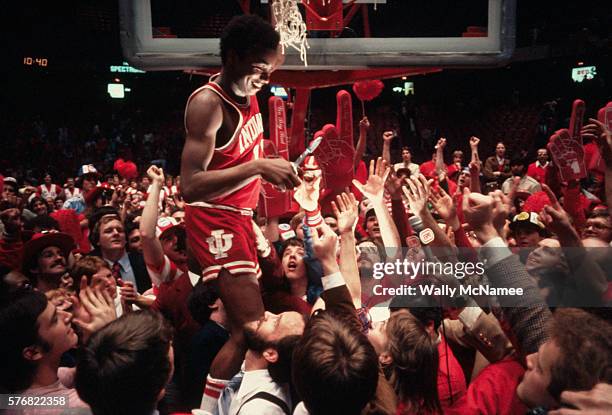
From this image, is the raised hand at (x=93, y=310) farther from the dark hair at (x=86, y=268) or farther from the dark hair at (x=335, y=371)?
the dark hair at (x=335, y=371)

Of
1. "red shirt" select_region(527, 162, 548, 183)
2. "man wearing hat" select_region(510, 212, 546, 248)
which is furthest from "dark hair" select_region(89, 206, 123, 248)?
"red shirt" select_region(527, 162, 548, 183)

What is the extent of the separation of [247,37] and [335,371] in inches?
60.6

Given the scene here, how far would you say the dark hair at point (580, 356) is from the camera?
158cm

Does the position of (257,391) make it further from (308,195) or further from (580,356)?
(308,195)

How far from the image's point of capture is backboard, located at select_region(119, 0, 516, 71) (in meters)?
3.15

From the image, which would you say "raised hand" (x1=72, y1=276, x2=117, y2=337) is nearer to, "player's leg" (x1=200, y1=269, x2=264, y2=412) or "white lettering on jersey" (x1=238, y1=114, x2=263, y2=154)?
"player's leg" (x1=200, y1=269, x2=264, y2=412)

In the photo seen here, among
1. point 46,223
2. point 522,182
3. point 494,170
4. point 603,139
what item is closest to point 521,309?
point 603,139

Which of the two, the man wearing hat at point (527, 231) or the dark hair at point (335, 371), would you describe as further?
the man wearing hat at point (527, 231)

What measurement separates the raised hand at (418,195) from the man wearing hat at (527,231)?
3.35ft

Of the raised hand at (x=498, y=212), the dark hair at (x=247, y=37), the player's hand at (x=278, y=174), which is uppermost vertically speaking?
the dark hair at (x=247, y=37)

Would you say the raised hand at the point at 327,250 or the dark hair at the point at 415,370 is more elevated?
the raised hand at the point at 327,250

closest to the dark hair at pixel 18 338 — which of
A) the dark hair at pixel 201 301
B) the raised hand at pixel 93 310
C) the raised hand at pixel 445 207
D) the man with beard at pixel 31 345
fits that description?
the man with beard at pixel 31 345

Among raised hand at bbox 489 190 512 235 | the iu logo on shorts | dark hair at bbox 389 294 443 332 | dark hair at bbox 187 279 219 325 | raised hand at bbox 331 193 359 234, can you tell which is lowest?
dark hair at bbox 187 279 219 325

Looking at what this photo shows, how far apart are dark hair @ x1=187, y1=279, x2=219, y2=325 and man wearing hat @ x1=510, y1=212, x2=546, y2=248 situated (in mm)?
1820
